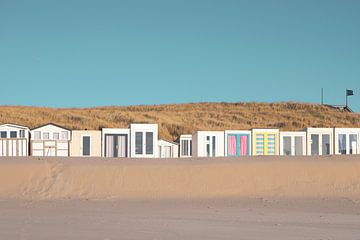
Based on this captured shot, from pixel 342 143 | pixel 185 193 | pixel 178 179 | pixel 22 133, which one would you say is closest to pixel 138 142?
pixel 22 133

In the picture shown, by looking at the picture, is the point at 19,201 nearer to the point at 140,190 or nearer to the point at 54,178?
the point at 54,178

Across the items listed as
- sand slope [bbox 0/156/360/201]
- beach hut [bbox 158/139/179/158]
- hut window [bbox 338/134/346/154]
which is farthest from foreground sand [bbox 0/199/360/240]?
beach hut [bbox 158/139/179/158]

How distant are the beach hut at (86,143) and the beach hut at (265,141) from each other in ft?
29.0

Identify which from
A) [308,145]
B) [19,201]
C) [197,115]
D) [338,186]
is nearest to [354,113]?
[197,115]

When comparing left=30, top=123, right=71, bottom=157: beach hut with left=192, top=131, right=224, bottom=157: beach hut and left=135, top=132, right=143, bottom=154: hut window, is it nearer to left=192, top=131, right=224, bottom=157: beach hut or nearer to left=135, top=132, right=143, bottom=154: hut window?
left=135, top=132, right=143, bottom=154: hut window

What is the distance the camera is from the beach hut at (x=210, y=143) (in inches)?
1382

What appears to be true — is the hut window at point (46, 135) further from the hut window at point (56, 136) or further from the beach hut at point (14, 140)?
the beach hut at point (14, 140)

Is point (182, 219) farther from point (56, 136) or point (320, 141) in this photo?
point (320, 141)

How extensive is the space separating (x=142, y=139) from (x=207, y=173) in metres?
12.7

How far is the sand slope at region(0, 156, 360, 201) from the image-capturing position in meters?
20.5

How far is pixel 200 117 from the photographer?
3167 inches

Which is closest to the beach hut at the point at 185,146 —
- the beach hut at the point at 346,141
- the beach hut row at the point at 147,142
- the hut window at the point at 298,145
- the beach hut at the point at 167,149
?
the beach hut at the point at 167,149

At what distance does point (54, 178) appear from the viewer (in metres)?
21.3

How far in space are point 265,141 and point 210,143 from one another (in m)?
3.17
